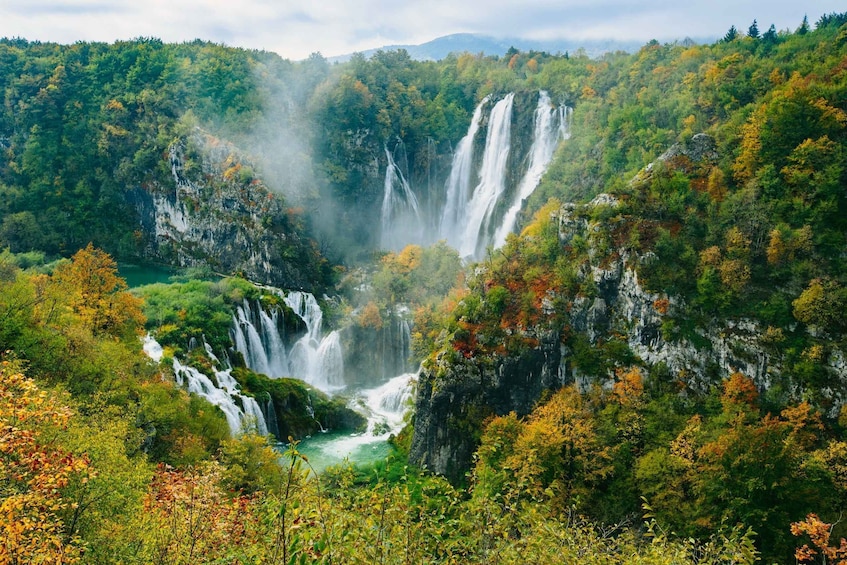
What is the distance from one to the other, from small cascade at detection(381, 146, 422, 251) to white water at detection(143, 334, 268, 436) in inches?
1501

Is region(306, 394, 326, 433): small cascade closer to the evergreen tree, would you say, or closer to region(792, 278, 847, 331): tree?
region(792, 278, 847, 331): tree

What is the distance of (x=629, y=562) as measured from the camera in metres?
9.02

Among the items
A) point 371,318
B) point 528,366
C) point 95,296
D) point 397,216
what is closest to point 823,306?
point 528,366

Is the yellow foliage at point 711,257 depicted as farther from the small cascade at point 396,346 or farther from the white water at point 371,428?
the small cascade at point 396,346

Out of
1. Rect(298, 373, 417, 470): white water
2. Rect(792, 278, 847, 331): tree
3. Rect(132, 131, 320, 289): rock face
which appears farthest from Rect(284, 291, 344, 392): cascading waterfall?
Rect(792, 278, 847, 331): tree

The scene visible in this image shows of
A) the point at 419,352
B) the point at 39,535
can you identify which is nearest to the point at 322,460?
the point at 419,352

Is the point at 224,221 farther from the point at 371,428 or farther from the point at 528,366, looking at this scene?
the point at 528,366

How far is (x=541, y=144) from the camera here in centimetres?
6191

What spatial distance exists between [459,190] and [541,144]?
456 inches

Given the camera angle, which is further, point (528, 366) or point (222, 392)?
point (222, 392)

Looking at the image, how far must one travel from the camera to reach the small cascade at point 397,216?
71500 mm

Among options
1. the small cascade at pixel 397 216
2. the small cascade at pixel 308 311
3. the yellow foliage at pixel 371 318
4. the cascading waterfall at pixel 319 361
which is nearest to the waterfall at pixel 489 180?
the small cascade at pixel 397 216

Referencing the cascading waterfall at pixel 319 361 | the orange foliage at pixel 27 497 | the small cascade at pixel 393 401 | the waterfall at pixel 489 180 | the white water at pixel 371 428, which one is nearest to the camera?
the orange foliage at pixel 27 497

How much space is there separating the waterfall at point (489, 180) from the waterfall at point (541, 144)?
2.59 m
